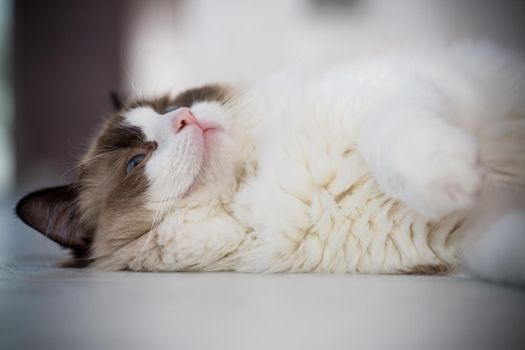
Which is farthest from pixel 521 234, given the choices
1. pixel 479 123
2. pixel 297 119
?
pixel 297 119

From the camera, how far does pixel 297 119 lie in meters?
1.36

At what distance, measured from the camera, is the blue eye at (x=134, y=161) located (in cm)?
146

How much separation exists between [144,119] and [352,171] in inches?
25.8

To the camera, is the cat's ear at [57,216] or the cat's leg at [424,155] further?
the cat's ear at [57,216]

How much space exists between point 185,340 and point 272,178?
615mm

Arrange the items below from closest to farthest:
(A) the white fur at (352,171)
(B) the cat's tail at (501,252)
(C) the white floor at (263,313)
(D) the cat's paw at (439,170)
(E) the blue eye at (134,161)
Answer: (C) the white floor at (263,313) → (D) the cat's paw at (439,170) → (B) the cat's tail at (501,252) → (A) the white fur at (352,171) → (E) the blue eye at (134,161)

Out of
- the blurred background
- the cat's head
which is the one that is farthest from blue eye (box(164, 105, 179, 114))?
the blurred background

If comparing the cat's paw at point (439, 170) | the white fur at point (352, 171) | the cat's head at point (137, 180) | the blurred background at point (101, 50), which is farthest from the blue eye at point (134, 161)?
the blurred background at point (101, 50)

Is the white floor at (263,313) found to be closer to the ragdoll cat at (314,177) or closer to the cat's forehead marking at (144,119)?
the ragdoll cat at (314,177)

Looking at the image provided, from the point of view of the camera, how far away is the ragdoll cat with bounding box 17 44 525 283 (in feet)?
3.30

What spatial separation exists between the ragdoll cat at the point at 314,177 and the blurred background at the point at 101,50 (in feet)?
10.6

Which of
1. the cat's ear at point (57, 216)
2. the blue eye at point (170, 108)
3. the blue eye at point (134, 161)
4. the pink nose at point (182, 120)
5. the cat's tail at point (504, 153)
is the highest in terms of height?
the blue eye at point (170, 108)

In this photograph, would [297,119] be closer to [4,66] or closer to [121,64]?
[121,64]

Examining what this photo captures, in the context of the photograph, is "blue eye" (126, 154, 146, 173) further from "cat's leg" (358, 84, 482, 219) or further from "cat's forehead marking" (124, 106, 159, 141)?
"cat's leg" (358, 84, 482, 219)
